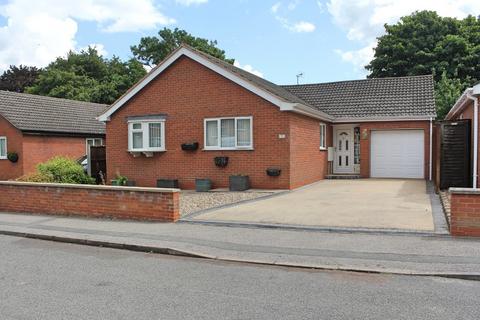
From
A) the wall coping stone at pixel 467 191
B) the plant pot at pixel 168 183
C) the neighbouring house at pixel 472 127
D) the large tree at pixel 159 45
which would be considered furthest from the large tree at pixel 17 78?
the wall coping stone at pixel 467 191

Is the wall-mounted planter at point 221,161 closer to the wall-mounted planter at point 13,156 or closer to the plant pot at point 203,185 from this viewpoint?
the plant pot at point 203,185

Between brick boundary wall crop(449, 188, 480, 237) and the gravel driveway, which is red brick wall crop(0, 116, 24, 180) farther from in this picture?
brick boundary wall crop(449, 188, 480, 237)

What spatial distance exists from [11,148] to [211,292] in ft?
69.4

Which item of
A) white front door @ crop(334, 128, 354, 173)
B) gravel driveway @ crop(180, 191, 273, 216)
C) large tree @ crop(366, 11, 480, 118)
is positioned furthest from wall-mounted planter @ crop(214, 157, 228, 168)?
large tree @ crop(366, 11, 480, 118)

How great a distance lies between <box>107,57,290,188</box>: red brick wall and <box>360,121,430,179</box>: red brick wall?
20.2 feet

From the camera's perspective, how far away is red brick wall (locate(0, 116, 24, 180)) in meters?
22.7

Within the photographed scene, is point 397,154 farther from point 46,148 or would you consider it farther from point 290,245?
point 46,148

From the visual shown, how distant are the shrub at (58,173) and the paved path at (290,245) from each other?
19.9ft

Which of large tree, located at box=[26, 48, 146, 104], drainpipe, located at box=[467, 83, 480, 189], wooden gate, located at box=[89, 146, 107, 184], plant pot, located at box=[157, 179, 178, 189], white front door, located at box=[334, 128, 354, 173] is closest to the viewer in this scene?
drainpipe, located at box=[467, 83, 480, 189]

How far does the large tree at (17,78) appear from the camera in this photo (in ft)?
157

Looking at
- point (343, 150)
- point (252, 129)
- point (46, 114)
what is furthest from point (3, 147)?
point (343, 150)

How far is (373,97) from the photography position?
69.9 feet

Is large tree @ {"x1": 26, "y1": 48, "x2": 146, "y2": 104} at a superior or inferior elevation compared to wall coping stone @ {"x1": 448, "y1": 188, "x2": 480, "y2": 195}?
superior

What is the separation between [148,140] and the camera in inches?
701
